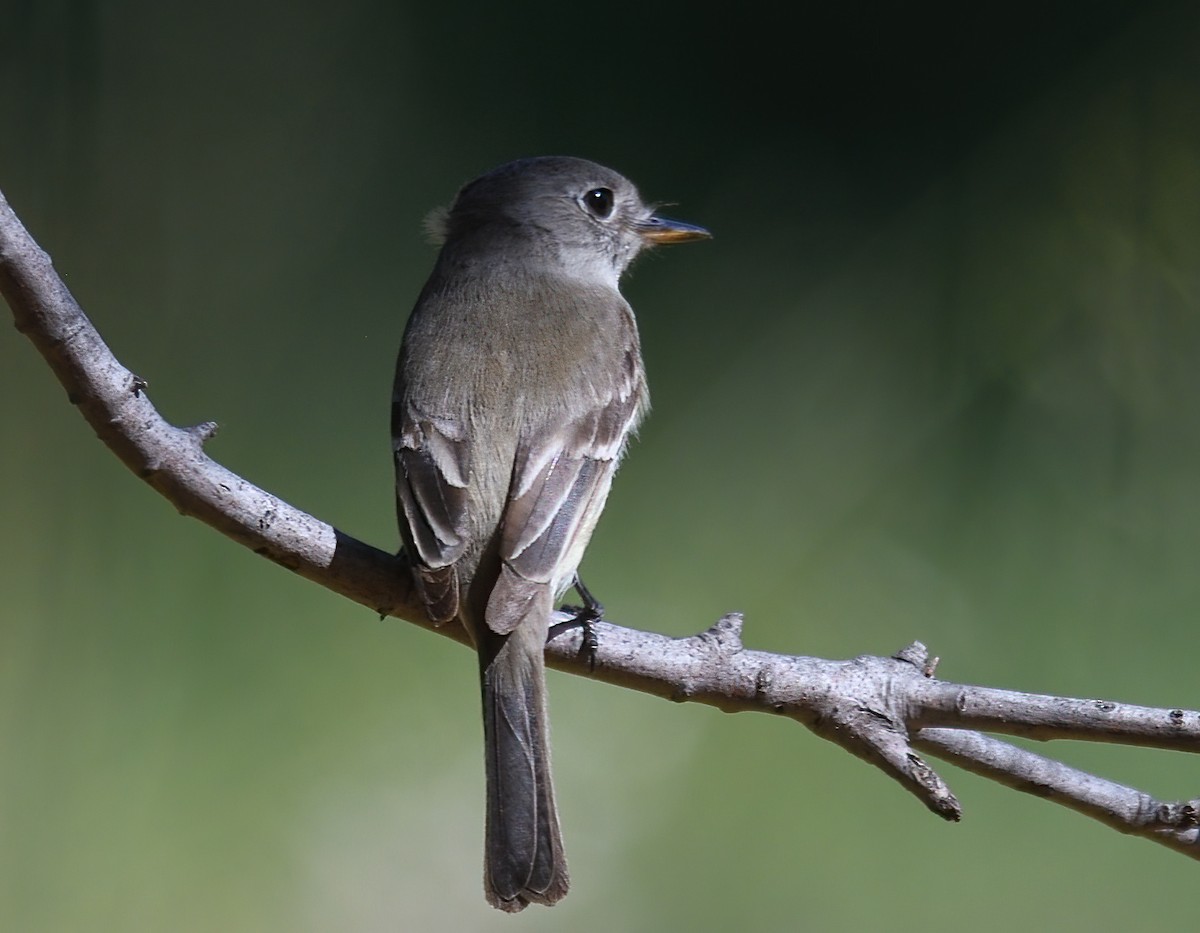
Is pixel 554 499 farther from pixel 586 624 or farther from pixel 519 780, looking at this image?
pixel 519 780

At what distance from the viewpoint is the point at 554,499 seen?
5.92 feet

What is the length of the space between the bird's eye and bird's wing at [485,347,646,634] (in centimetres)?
52

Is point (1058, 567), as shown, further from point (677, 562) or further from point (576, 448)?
point (576, 448)

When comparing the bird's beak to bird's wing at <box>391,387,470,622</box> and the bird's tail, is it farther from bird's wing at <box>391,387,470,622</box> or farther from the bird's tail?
the bird's tail

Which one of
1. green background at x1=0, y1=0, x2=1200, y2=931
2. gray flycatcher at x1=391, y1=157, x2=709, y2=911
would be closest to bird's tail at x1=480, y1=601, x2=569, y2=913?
gray flycatcher at x1=391, y1=157, x2=709, y2=911

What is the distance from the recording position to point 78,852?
251 centimetres

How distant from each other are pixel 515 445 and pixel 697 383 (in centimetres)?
108

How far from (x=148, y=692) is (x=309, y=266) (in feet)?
3.02

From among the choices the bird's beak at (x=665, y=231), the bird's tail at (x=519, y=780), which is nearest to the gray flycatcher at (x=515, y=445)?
the bird's tail at (x=519, y=780)

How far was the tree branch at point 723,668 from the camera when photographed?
1507 millimetres

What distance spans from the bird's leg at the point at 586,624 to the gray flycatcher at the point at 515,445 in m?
0.03

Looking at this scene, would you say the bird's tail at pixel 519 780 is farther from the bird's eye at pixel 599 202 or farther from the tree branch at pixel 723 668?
the bird's eye at pixel 599 202

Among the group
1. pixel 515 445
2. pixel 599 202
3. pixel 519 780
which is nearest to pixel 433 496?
pixel 515 445

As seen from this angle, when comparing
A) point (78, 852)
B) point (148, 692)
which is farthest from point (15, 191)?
point (78, 852)
